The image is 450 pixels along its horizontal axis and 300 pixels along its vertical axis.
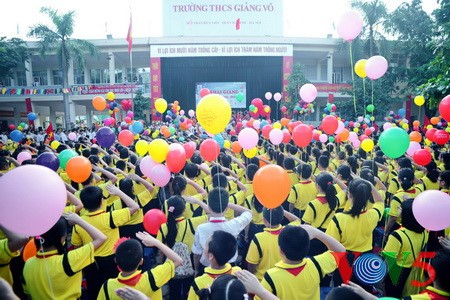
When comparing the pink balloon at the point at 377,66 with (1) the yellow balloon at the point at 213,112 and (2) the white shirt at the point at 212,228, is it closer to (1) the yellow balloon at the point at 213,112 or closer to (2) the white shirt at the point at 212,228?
(1) the yellow balloon at the point at 213,112

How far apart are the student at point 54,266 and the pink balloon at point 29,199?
0.88 ft

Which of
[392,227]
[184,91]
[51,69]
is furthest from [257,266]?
[51,69]

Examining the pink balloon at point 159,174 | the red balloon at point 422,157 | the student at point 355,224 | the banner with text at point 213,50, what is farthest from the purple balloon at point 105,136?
the banner with text at point 213,50

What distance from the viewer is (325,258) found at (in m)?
1.85

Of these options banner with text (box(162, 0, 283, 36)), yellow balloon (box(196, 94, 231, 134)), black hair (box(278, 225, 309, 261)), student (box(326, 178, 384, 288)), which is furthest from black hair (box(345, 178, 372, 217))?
banner with text (box(162, 0, 283, 36))

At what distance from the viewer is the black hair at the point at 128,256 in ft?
5.69

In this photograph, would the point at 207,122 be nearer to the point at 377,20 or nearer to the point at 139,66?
the point at 377,20

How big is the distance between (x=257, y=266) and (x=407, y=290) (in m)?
1.11

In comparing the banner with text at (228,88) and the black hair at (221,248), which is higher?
the banner with text at (228,88)

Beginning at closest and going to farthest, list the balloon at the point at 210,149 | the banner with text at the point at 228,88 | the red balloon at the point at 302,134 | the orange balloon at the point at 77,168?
1. the orange balloon at the point at 77,168
2. the balloon at the point at 210,149
3. the red balloon at the point at 302,134
4. the banner with text at the point at 228,88

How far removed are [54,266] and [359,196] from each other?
2117 mm

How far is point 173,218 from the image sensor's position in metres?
2.60

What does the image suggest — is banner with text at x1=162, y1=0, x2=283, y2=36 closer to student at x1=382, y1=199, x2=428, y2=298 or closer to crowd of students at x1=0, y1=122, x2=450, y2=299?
crowd of students at x1=0, y1=122, x2=450, y2=299

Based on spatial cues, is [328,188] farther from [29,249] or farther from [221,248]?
[29,249]
